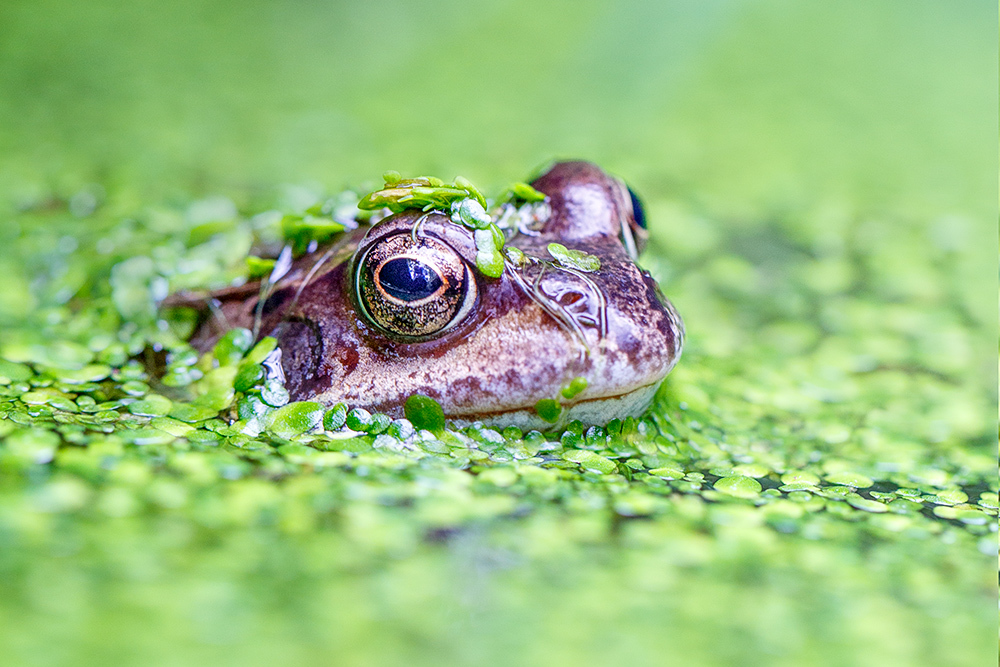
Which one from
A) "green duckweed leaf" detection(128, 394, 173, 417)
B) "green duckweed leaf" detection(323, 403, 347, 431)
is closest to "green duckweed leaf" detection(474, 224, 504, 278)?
"green duckweed leaf" detection(323, 403, 347, 431)

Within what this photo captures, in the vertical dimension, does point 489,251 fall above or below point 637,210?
below

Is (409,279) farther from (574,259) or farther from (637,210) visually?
(637,210)

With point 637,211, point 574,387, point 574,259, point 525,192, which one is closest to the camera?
point 574,387

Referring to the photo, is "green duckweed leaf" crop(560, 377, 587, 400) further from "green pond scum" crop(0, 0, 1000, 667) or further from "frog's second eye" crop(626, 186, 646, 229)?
"frog's second eye" crop(626, 186, 646, 229)

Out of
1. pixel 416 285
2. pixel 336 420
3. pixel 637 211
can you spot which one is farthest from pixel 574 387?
pixel 637 211

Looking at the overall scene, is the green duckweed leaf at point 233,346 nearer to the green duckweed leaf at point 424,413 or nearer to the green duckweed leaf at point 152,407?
the green duckweed leaf at point 152,407

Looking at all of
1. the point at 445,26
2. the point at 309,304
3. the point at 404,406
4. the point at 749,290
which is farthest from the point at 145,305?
the point at 445,26
